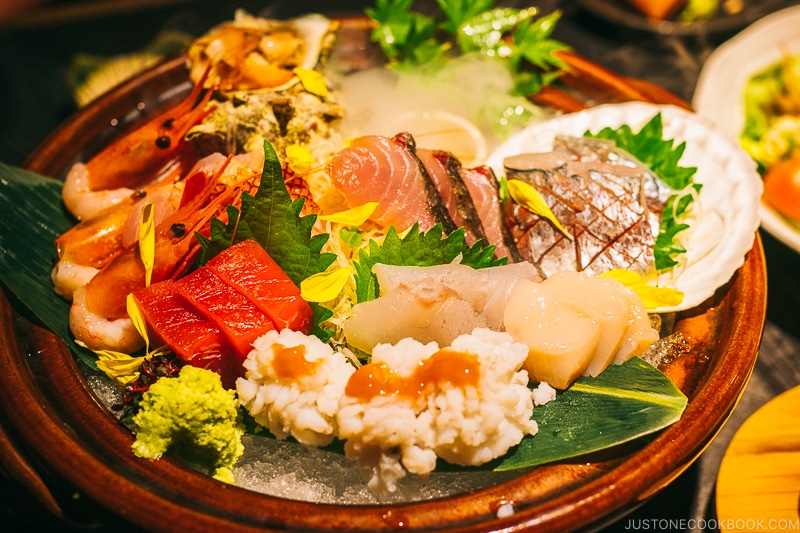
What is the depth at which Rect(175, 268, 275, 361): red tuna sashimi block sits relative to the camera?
161 cm

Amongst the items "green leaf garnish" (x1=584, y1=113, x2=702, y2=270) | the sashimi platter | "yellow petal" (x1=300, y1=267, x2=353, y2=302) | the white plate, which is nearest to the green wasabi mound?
the sashimi platter

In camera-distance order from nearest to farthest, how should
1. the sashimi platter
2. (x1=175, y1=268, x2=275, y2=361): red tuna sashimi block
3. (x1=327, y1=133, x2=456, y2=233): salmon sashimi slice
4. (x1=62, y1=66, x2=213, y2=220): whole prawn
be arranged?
the sashimi platter < (x1=175, y1=268, x2=275, y2=361): red tuna sashimi block < (x1=327, y1=133, x2=456, y2=233): salmon sashimi slice < (x1=62, y1=66, x2=213, y2=220): whole prawn

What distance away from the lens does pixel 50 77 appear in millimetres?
3803

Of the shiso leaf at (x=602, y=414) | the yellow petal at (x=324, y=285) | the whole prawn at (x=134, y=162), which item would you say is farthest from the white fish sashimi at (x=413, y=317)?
the whole prawn at (x=134, y=162)

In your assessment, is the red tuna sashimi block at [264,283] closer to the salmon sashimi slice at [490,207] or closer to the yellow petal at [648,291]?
the salmon sashimi slice at [490,207]

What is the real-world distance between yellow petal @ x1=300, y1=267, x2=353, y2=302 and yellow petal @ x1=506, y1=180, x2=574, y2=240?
710mm

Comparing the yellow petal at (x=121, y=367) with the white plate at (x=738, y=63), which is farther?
the white plate at (x=738, y=63)

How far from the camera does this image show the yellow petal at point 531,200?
2.00 metres

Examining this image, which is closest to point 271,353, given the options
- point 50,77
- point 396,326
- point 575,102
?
point 396,326

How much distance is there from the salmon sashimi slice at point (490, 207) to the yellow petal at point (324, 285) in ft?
1.98

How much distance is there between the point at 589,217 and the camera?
203cm

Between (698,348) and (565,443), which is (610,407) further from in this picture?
(698,348)

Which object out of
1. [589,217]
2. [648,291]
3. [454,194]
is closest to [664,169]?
[589,217]

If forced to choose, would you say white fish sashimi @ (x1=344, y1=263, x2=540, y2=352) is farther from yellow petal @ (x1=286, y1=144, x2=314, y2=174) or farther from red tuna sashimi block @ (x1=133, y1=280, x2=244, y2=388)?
yellow petal @ (x1=286, y1=144, x2=314, y2=174)
